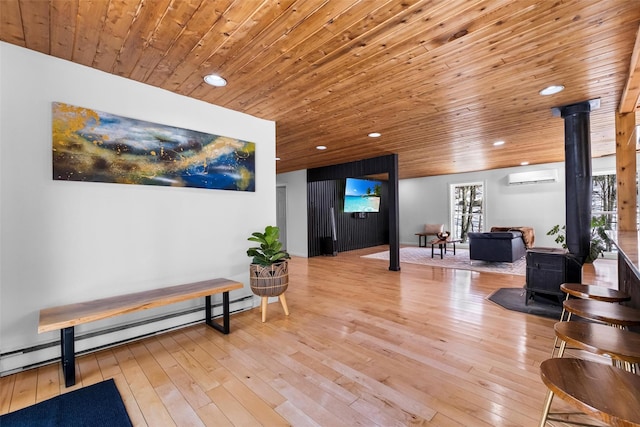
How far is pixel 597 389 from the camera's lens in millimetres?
996

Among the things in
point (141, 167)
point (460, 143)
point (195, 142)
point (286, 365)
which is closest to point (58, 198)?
point (141, 167)

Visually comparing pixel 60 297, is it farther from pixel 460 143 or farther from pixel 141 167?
pixel 460 143

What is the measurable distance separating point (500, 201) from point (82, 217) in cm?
948

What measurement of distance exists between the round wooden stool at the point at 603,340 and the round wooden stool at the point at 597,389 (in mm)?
145

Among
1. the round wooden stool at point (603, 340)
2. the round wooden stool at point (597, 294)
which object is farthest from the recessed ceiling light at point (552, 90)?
the round wooden stool at point (603, 340)

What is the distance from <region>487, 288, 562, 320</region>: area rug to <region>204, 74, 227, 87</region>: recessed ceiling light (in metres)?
4.03

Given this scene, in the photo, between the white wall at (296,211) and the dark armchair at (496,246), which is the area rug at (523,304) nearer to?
the dark armchair at (496,246)

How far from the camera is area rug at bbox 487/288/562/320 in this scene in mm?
3241

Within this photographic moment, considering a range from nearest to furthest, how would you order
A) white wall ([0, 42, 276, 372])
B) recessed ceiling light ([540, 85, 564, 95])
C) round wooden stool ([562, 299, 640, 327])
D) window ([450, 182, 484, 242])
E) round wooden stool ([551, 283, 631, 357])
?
round wooden stool ([562, 299, 640, 327]) < round wooden stool ([551, 283, 631, 357]) < white wall ([0, 42, 276, 372]) < recessed ceiling light ([540, 85, 564, 95]) < window ([450, 182, 484, 242])

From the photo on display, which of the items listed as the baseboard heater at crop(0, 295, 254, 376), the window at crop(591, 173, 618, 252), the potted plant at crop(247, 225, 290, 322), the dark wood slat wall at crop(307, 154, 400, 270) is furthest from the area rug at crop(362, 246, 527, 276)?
the baseboard heater at crop(0, 295, 254, 376)

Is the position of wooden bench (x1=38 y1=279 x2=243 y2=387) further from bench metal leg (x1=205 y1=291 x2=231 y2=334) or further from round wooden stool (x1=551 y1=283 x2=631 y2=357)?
round wooden stool (x1=551 y1=283 x2=631 y2=357)

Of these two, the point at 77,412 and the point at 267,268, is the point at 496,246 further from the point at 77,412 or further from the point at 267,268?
the point at 77,412

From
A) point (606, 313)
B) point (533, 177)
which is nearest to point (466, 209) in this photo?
point (533, 177)

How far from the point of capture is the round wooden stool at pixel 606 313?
1531mm
